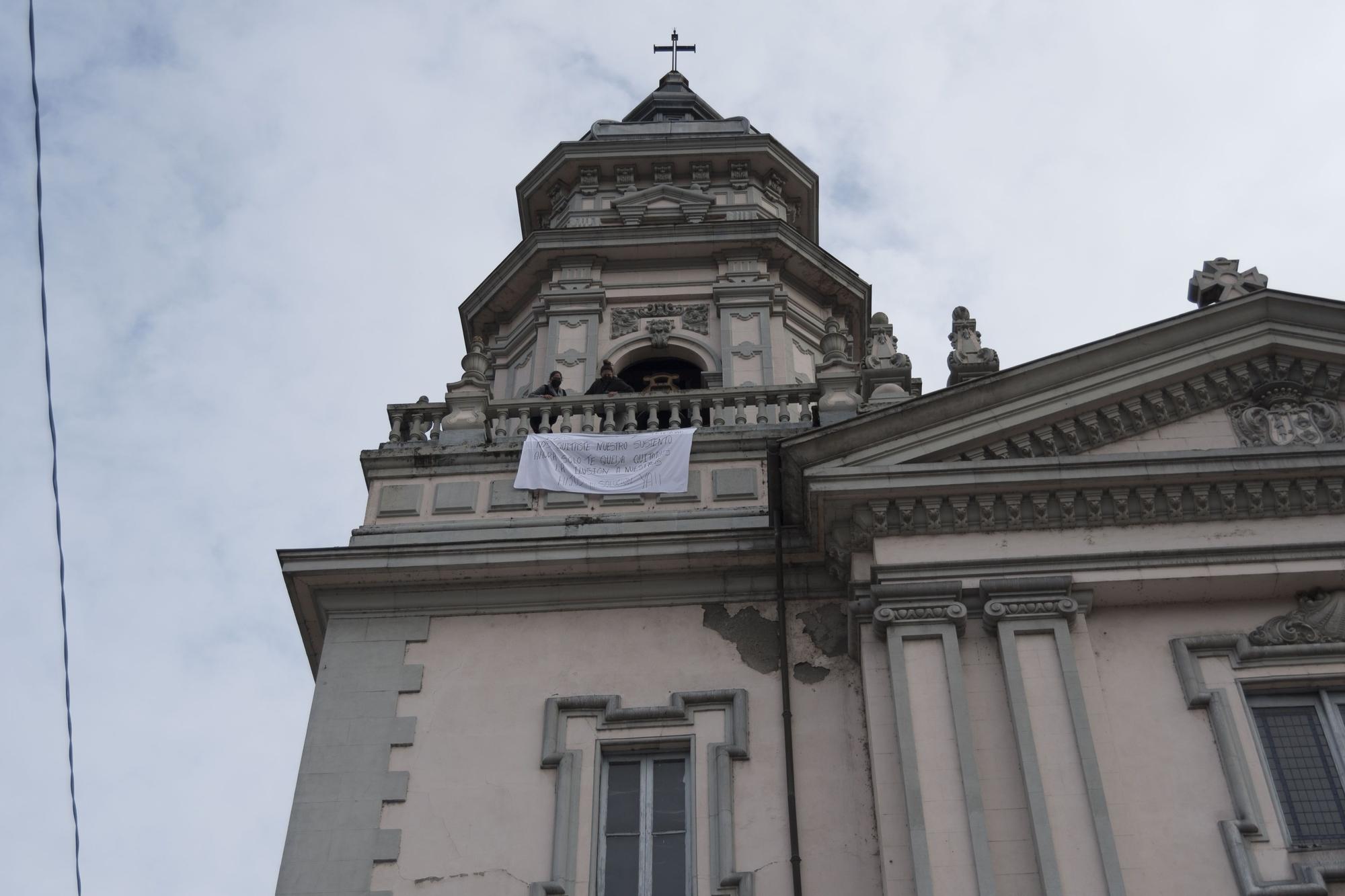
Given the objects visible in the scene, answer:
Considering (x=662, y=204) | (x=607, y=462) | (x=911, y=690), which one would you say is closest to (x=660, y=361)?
(x=662, y=204)

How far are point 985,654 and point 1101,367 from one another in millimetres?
3513

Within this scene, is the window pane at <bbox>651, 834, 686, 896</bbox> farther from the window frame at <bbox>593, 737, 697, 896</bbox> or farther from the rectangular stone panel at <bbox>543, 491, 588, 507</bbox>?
the rectangular stone panel at <bbox>543, 491, 588, 507</bbox>

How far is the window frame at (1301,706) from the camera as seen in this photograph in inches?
550

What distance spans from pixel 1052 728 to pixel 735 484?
4923 millimetres

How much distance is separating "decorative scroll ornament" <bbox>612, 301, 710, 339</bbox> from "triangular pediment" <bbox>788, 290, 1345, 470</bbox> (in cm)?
819

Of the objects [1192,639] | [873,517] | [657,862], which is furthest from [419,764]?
[1192,639]

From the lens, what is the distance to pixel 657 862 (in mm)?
14625

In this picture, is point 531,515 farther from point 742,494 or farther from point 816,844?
point 816,844

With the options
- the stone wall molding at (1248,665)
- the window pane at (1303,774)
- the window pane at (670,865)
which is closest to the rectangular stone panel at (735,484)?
the window pane at (670,865)

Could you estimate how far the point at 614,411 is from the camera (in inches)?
753

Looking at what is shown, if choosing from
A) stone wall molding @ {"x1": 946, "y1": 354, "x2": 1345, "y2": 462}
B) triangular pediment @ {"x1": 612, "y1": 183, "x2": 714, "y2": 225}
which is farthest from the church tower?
triangular pediment @ {"x1": 612, "y1": 183, "x2": 714, "y2": 225}

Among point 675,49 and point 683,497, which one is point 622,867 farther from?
point 675,49

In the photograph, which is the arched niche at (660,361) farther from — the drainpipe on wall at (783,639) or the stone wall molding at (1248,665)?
the stone wall molding at (1248,665)

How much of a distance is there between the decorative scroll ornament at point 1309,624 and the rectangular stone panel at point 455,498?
7.98m
